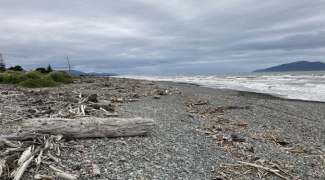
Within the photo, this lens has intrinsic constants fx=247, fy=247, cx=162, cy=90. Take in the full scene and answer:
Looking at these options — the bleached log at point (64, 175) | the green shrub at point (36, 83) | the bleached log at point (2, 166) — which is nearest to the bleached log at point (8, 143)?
the bleached log at point (2, 166)

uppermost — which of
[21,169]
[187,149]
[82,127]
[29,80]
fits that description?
[29,80]

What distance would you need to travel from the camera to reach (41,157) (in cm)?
514

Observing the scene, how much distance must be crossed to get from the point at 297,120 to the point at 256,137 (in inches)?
229

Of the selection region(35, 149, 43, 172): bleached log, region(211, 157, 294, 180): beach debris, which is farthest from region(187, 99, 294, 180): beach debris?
region(35, 149, 43, 172): bleached log

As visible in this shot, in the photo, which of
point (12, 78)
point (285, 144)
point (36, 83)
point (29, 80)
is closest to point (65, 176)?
point (285, 144)

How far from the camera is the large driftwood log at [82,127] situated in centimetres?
629

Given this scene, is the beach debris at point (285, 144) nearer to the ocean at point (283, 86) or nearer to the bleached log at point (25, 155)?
the bleached log at point (25, 155)

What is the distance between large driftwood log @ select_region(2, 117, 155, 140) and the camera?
629 cm

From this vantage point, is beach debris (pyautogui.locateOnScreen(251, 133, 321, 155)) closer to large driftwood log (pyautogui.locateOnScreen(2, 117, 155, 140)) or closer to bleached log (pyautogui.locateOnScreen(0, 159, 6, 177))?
large driftwood log (pyautogui.locateOnScreen(2, 117, 155, 140))

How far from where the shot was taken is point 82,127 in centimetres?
667

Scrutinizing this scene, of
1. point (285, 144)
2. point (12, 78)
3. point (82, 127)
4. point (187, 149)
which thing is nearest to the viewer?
point (82, 127)

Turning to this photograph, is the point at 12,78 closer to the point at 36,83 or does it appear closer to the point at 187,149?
the point at 36,83

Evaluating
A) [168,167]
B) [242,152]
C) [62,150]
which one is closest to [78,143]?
[62,150]

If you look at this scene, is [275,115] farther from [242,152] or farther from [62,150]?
[62,150]
